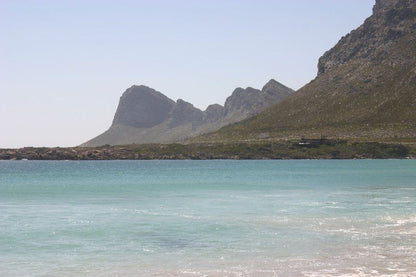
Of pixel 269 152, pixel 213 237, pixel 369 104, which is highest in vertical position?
pixel 369 104

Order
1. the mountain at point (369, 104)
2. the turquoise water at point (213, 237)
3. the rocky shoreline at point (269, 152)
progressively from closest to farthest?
the turquoise water at point (213, 237)
the rocky shoreline at point (269, 152)
the mountain at point (369, 104)

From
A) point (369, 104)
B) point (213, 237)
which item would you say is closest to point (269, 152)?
point (369, 104)

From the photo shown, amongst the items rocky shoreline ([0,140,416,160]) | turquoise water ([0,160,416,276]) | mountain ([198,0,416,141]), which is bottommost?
turquoise water ([0,160,416,276])

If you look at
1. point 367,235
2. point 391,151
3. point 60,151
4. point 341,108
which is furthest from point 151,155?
point 367,235

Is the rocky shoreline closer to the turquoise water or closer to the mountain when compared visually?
the mountain

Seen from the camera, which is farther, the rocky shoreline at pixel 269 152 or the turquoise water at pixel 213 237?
the rocky shoreline at pixel 269 152

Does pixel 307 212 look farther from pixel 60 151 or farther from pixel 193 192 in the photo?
pixel 60 151

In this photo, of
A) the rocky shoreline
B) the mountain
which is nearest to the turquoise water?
the rocky shoreline

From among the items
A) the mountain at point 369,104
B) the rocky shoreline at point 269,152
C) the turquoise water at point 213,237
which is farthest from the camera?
the mountain at point 369,104

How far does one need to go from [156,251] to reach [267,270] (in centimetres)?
586

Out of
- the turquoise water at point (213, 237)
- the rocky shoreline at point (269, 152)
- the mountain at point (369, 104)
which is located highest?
the mountain at point (369, 104)

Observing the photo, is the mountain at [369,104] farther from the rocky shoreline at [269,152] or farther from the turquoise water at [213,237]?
the turquoise water at [213,237]

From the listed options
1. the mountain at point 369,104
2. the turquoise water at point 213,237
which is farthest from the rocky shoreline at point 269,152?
the turquoise water at point 213,237

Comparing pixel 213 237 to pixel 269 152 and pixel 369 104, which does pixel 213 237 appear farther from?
pixel 369 104
